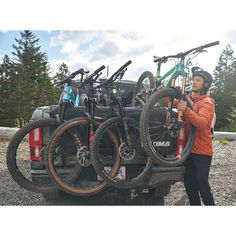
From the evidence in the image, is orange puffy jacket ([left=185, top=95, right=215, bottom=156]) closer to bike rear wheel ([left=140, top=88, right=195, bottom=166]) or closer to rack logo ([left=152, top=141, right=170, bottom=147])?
bike rear wheel ([left=140, top=88, right=195, bottom=166])

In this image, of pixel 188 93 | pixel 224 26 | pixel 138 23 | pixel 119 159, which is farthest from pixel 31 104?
pixel 224 26

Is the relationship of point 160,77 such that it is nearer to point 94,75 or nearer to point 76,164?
point 94,75

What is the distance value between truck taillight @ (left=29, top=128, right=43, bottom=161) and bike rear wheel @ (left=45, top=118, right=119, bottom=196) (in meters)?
0.15

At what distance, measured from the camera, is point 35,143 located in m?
2.62

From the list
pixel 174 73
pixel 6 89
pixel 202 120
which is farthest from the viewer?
pixel 6 89

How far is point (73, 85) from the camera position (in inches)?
119

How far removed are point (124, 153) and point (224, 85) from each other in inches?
53.0

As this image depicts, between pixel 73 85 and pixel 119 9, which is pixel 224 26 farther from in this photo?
pixel 73 85

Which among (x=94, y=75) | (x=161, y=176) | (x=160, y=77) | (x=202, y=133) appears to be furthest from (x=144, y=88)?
(x=161, y=176)

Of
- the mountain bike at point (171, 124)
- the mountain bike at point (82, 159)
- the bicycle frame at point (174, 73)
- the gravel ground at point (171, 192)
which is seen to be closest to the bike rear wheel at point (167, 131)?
the mountain bike at point (171, 124)

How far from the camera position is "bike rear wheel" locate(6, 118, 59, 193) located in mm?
2596

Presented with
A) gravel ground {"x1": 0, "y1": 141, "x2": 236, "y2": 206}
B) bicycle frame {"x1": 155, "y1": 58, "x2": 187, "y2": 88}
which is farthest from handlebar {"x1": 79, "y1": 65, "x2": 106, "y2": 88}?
gravel ground {"x1": 0, "y1": 141, "x2": 236, "y2": 206}

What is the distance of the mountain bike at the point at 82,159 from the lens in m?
2.58

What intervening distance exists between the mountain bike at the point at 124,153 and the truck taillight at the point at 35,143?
0.51 meters
